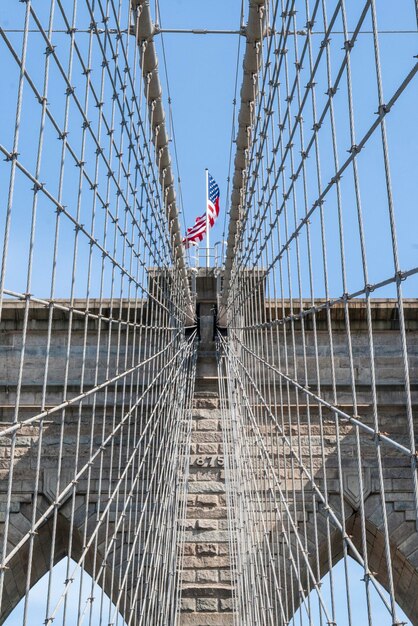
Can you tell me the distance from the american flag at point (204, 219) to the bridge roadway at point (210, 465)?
189 cm

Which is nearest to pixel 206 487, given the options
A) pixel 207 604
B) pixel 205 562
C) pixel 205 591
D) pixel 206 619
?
pixel 205 562

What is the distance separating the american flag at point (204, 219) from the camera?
10.7 metres

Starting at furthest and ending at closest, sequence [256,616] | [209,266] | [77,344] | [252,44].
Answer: [209,266] < [77,344] < [256,616] < [252,44]

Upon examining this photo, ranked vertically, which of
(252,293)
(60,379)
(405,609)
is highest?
(252,293)

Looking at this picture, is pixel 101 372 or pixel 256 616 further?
pixel 101 372

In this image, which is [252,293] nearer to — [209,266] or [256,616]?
[209,266]

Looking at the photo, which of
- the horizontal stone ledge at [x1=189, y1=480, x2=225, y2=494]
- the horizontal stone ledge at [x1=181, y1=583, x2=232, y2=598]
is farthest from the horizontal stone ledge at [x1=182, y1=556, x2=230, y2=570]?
the horizontal stone ledge at [x1=189, y1=480, x2=225, y2=494]

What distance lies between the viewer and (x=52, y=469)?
313 inches

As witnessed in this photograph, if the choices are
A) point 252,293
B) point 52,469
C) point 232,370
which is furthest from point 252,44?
point 52,469

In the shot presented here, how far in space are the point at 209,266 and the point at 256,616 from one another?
466cm

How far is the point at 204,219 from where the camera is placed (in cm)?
1116

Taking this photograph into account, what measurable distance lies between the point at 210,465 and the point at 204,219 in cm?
403

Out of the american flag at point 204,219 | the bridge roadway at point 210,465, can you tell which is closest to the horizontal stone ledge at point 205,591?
the bridge roadway at point 210,465

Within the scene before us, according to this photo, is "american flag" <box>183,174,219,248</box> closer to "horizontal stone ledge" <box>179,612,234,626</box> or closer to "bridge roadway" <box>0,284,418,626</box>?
"bridge roadway" <box>0,284,418,626</box>
